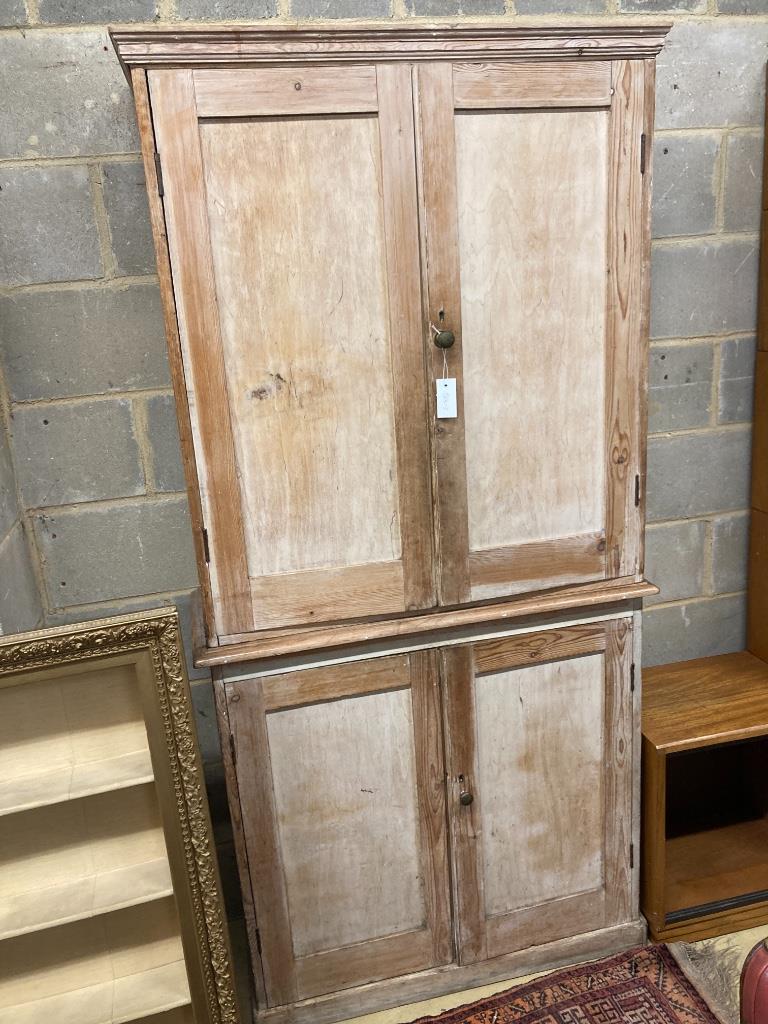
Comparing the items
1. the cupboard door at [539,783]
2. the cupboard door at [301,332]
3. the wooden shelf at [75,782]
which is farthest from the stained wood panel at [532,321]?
the wooden shelf at [75,782]

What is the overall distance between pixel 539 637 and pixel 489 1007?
2.81 feet

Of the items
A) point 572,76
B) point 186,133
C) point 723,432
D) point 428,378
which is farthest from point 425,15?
point 723,432

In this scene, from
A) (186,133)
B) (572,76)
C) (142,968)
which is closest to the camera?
(186,133)

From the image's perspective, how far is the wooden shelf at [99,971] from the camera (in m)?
1.44

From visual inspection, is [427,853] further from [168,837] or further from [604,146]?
[604,146]

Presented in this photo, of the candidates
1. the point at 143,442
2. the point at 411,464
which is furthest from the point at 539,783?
the point at 143,442

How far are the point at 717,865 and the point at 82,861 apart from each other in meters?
1.56

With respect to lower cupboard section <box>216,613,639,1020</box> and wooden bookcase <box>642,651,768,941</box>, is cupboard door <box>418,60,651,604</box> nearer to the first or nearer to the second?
lower cupboard section <box>216,613,639,1020</box>

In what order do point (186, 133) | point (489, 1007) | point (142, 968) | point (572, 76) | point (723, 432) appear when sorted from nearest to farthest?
point (186, 133) < point (572, 76) < point (142, 968) < point (489, 1007) < point (723, 432)

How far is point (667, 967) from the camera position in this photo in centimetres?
184

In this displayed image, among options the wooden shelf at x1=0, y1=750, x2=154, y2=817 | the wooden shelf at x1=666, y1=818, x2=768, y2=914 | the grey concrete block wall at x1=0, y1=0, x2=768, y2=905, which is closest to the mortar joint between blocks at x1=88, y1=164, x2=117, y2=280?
the grey concrete block wall at x1=0, y1=0, x2=768, y2=905

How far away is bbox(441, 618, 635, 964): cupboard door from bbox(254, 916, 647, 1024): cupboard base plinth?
0.02 m

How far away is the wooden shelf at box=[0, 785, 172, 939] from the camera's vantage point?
1379 millimetres

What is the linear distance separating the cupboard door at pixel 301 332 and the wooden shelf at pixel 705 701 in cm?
73
